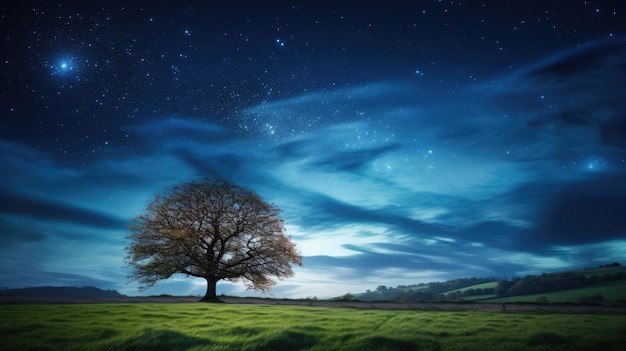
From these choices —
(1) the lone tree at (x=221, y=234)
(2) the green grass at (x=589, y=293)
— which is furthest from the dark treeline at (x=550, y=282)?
(1) the lone tree at (x=221, y=234)

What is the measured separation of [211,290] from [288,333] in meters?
25.8

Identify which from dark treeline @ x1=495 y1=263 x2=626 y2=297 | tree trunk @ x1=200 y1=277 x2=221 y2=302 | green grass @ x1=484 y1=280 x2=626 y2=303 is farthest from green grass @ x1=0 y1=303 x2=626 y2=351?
dark treeline @ x1=495 y1=263 x2=626 y2=297

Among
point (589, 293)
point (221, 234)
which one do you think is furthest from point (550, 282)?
point (221, 234)

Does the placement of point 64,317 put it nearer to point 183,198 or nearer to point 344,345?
point 344,345

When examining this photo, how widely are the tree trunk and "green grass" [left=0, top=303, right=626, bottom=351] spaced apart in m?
17.3

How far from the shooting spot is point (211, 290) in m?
38.0

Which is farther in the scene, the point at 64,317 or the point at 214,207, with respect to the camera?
the point at 214,207

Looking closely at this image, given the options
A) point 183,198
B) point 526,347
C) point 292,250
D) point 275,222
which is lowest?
point 526,347

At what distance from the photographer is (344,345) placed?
537 inches

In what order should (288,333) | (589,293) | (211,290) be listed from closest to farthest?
(288,333) < (211,290) < (589,293)

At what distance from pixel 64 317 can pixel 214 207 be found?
21.8 metres

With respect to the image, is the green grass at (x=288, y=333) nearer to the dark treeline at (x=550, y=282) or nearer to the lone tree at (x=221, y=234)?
the lone tree at (x=221, y=234)

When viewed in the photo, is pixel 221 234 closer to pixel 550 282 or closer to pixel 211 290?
pixel 211 290

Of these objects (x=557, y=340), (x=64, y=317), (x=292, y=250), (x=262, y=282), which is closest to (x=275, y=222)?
(x=292, y=250)
